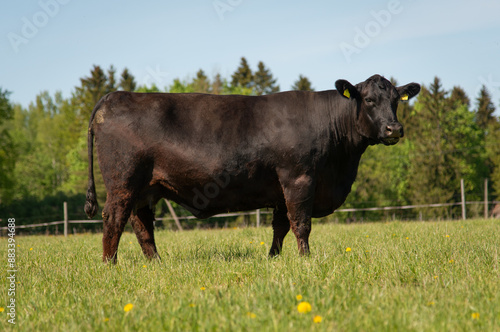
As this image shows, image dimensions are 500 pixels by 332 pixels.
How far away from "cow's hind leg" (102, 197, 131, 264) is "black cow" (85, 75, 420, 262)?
0.5 inches

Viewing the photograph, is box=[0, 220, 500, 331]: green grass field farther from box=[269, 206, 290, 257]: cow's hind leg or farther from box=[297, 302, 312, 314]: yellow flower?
box=[269, 206, 290, 257]: cow's hind leg

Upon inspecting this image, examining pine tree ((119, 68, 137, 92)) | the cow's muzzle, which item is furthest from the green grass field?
pine tree ((119, 68, 137, 92))

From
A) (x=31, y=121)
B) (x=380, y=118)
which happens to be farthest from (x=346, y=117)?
(x=31, y=121)

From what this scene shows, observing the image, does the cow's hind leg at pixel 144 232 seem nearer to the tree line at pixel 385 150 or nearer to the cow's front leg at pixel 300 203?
the cow's front leg at pixel 300 203

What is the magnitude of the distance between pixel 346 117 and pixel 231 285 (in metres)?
2.88

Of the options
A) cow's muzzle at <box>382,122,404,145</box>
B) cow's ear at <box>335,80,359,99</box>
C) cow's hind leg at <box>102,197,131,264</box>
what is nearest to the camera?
cow's muzzle at <box>382,122,404,145</box>

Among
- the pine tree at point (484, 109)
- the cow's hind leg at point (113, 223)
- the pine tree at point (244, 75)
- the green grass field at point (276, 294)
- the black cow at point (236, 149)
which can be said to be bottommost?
the green grass field at point (276, 294)

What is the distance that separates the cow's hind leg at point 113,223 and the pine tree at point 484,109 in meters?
60.2

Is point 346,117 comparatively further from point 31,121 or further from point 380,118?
point 31,121

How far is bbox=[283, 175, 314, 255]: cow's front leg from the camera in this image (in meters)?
5.55

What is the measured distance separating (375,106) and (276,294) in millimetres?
3222

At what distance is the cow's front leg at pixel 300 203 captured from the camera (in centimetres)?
555

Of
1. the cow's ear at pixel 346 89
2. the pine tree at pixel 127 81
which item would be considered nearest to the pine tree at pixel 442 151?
the pine tree at pixel 127 81

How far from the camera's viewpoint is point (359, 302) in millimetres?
3172
